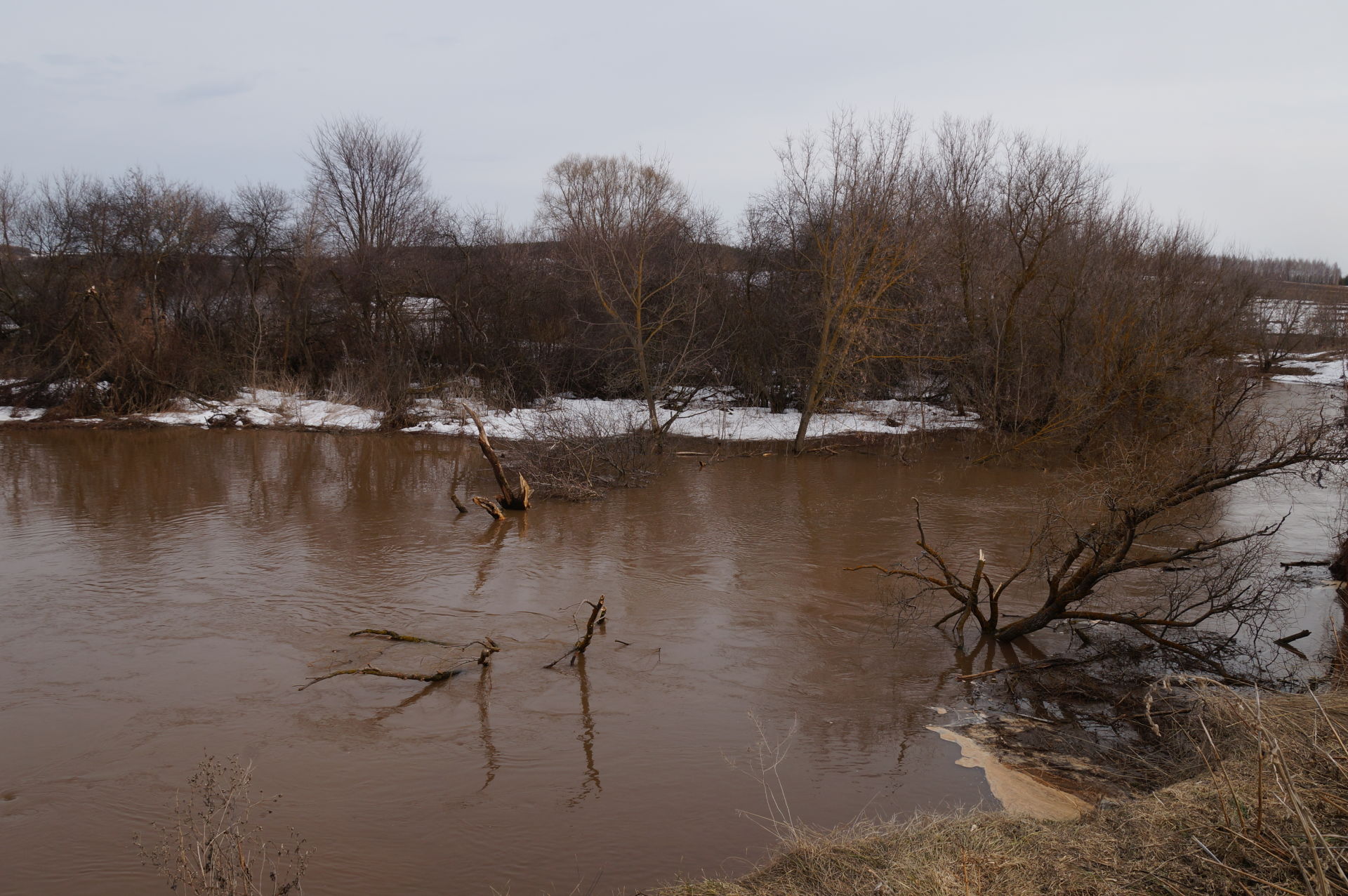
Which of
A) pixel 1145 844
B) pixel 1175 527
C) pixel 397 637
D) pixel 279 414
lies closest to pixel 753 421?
pixel 279 414

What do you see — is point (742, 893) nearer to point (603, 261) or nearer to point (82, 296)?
point (603, 261)

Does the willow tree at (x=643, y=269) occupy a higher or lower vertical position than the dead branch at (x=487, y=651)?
higher

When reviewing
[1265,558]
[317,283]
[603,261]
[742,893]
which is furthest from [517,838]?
[317,283]

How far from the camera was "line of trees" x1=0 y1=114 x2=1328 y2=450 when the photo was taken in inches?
925

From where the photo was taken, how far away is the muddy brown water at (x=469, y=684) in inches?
245

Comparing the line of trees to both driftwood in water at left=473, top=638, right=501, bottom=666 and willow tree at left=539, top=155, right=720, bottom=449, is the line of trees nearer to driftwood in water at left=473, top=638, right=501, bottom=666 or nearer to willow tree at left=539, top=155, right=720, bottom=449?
willow tree at left=539, top=155, right=720, bottom=449

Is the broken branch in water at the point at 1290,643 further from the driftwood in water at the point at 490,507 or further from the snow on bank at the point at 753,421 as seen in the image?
the snow on bank at the point at 753,421

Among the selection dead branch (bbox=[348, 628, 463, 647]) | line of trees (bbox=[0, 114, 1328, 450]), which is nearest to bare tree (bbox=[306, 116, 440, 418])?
line of trees (bbox=[0, 114, 1328, 450])

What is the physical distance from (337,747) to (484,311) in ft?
84.7

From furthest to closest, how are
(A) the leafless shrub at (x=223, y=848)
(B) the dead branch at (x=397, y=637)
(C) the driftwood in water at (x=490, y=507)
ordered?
(C) the driftwood in water at (x=490, y=507), (B) the dead branch at (x=397, y=637), (A) the leafless shrub at (x=223, y=848)

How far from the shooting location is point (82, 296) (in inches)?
1069

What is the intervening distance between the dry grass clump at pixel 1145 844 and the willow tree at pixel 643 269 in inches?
750

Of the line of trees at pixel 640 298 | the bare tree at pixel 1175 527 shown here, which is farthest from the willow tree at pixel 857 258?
the bare tree at pixel 1175 527

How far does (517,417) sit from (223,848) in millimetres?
22421
